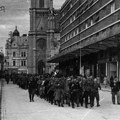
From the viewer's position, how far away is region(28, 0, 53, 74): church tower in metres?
111

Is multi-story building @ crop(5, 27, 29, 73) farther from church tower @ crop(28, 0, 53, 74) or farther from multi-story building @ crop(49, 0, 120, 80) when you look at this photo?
multi-story building @ crop(49, 0, 120, 80)

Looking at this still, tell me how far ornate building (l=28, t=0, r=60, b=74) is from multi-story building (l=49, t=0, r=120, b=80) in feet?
142

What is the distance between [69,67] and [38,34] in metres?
46.3

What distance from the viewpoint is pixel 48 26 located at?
10975 cm

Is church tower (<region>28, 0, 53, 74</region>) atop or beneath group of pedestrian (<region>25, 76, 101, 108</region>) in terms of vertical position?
atop

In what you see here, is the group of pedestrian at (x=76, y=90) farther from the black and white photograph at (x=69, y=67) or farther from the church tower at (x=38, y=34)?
the church tower at (x=38, y=34)

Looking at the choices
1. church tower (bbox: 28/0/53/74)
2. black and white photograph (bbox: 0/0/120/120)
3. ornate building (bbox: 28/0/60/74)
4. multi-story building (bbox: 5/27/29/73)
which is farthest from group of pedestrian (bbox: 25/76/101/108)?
multi-story building (bbox: 5/27/29/73)

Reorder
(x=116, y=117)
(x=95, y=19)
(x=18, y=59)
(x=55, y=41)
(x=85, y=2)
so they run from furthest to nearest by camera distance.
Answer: (x=18, y=59) → (x=55, y=41) → (x=85, y=2) → (x=95, y=19) → (x=116, y=117)

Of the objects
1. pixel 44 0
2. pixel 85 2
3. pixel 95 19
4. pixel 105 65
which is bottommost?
pixel 105 65

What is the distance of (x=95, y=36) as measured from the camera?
44.5m

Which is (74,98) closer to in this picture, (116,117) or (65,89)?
(65,89)

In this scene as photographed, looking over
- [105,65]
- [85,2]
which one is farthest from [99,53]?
[85,2]

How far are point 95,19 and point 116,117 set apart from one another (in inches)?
1264

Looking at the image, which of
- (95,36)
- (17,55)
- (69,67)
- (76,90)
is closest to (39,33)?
(17,55)
